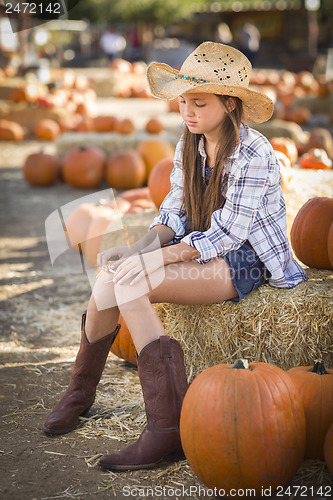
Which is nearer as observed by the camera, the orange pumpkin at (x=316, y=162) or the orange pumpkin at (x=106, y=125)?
the orange pumpkin at (x=316, y=162)

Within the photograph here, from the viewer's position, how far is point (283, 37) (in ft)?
97.9

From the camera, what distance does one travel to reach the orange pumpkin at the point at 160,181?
414cm

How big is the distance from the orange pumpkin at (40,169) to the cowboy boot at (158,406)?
221 inches

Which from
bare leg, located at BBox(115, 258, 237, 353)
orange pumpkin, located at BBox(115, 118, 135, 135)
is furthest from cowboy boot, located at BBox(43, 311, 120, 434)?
orange pumpkin, located at BBox(115, 118, 135, 135)

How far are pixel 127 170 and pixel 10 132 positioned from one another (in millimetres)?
4498

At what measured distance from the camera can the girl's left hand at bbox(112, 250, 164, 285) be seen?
236 cm

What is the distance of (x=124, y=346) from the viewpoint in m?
3.13

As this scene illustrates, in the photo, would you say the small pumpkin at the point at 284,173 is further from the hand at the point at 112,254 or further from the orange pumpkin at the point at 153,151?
the orange pumpkin at the point at 153,151

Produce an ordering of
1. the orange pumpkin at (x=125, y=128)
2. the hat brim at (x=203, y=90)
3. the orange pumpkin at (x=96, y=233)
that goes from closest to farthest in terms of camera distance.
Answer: the hat brim at (x=203, y=90) → the orange pumpkin at (x=96, y=233) → the orange pumpkin at (x=125, y=128)

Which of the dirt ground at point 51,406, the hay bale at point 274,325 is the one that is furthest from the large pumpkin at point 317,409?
the hay bale at point 274,325

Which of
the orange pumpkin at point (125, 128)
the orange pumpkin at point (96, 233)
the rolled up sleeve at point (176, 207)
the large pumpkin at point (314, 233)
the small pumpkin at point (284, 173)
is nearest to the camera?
the rolled up sleeve at point (176, 207)

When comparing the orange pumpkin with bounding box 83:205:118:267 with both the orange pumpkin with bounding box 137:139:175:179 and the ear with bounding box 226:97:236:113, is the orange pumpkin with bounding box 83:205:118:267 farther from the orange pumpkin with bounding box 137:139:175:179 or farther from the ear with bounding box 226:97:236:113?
the orange pumpkin with bounding box 137:139:175:179

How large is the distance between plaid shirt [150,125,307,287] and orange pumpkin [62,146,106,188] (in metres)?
4.84

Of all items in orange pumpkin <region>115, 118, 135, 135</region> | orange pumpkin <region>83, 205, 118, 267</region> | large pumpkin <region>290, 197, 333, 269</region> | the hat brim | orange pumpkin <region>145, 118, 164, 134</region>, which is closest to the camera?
the hat brim
